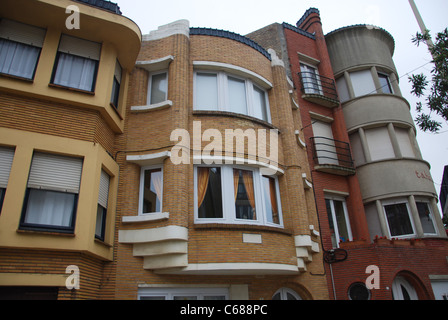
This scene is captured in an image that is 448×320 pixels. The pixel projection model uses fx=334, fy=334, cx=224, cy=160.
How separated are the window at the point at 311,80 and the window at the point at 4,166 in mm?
11911

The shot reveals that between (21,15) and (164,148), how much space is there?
5068mm

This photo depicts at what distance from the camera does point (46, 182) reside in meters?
7.83

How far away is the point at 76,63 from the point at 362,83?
1334 cm

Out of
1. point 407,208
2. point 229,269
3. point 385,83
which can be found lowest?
point 229,269

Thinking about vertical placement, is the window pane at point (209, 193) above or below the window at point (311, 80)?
below

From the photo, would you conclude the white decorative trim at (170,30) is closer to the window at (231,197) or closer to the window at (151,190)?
the window at (151,190)

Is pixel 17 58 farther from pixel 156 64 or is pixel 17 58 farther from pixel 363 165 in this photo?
pixel 363 165

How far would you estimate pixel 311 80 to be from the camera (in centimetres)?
1631

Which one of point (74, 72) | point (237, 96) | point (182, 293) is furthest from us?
point (237, 96)

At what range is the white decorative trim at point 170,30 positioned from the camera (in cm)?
1119

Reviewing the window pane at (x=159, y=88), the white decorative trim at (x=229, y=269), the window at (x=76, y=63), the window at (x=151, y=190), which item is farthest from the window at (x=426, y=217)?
the window at (x=76, y=63)

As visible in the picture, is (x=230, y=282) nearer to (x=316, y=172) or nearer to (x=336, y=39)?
(x=316, y=172)

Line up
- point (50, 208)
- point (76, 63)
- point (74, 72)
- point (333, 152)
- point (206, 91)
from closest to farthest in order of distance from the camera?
point (50, 208) < point (74, 72) < point (76, 63) < point (206, 91) < point (333, 152)

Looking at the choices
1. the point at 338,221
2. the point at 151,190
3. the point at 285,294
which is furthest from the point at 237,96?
the point at 338,221
